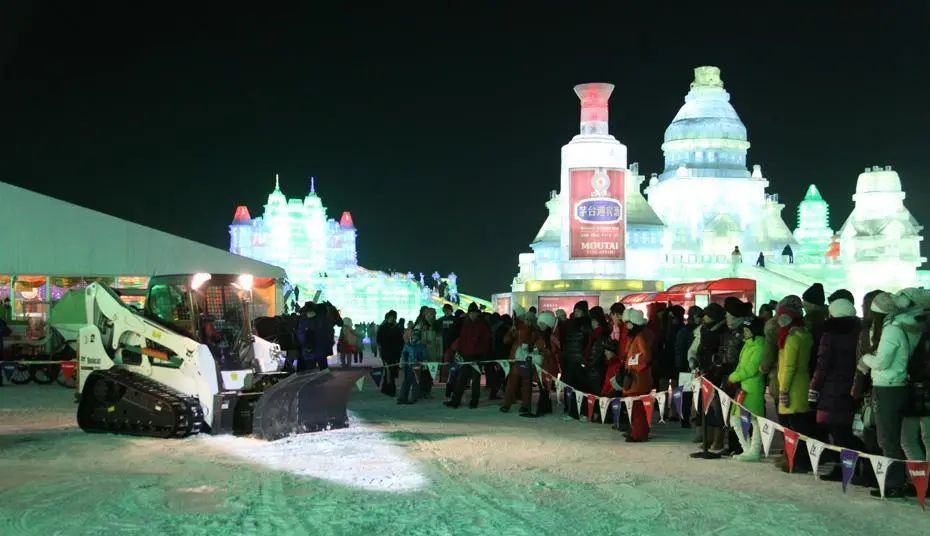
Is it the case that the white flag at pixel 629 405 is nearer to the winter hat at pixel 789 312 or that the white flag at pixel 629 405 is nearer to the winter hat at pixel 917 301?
the winter hat at pixel 789 312

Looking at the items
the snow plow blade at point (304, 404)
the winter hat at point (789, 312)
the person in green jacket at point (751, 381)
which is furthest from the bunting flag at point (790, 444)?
the snow plow blade at point (304, 404)

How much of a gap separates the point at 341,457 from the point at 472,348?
20.2 ft

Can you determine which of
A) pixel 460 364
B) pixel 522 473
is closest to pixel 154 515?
pixel 522 473

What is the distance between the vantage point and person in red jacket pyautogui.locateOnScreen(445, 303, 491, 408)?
54.4 ft

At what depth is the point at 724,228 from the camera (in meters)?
63.1

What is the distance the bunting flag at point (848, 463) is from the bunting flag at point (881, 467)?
196 mm

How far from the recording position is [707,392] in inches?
440

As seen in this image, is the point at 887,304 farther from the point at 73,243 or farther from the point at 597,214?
the point at 597,214

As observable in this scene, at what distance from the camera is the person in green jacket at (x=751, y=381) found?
10.5 metres

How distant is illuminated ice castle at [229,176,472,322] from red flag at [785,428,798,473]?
7053cm

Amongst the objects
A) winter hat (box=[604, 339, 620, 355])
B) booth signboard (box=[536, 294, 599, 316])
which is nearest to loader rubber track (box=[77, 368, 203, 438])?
winter hat (box=[604, 339, 620, 355])

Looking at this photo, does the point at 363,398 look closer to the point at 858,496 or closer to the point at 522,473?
the point at 522,473

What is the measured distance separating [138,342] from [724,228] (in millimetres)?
53910

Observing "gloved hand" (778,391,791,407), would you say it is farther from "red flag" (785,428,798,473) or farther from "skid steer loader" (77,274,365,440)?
"skid steer loader" (77,274,365,440)
